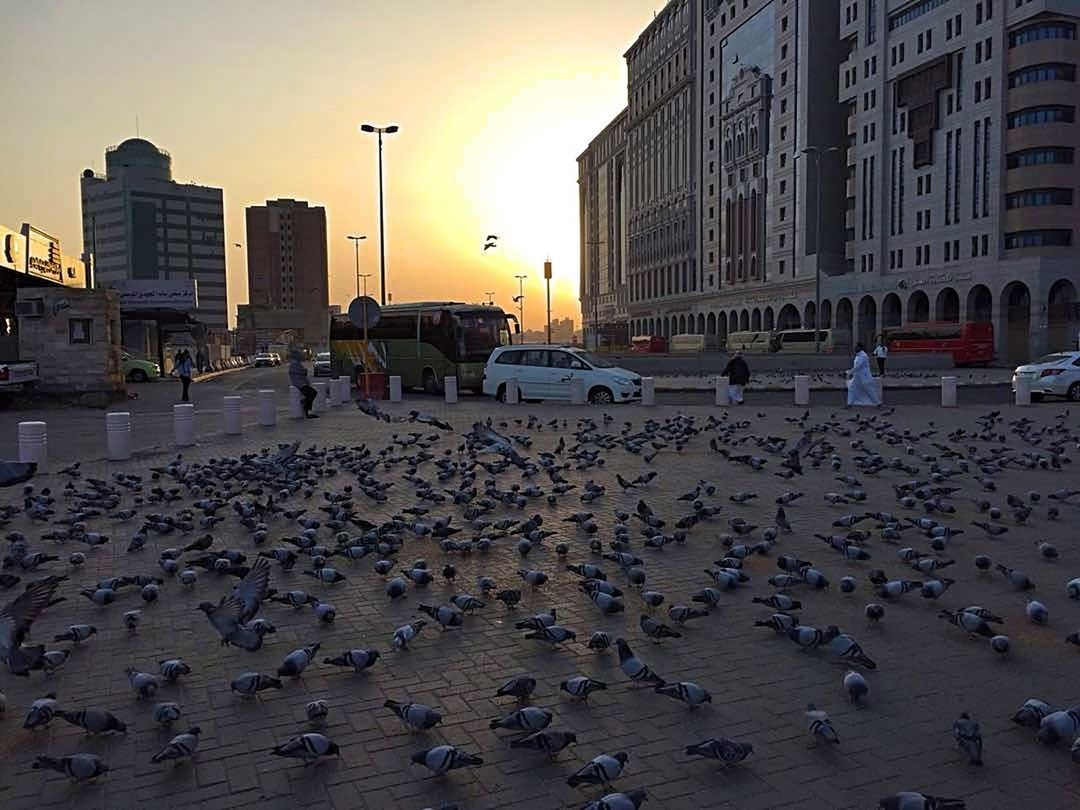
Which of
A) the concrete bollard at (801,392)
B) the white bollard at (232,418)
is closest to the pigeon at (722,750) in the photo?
the white bollard at (232,418)

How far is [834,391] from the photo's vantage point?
26656 mm

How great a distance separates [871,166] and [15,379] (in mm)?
63944

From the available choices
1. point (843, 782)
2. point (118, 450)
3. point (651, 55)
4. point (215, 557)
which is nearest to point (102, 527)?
point (215, 557)

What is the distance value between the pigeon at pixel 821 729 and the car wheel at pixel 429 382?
25541 millimetres

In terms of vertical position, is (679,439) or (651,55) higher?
(651,55)

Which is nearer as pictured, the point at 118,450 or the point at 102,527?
the point at 102,527

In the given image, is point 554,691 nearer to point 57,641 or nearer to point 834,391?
point 57,641

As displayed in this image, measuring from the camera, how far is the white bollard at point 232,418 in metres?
16.2

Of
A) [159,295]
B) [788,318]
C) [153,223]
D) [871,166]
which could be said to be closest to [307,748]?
[159,295]

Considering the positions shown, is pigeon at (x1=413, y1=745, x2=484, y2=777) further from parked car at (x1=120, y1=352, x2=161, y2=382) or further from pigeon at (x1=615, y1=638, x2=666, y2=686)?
parked car at (x1=120, y1=352, x2=161, y2=382)

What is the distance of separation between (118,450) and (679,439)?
8.67 m

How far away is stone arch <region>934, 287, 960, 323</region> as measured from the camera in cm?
6003

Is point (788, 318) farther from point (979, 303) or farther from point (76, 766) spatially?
point (76, 766)

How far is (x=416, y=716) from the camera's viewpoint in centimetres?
376
